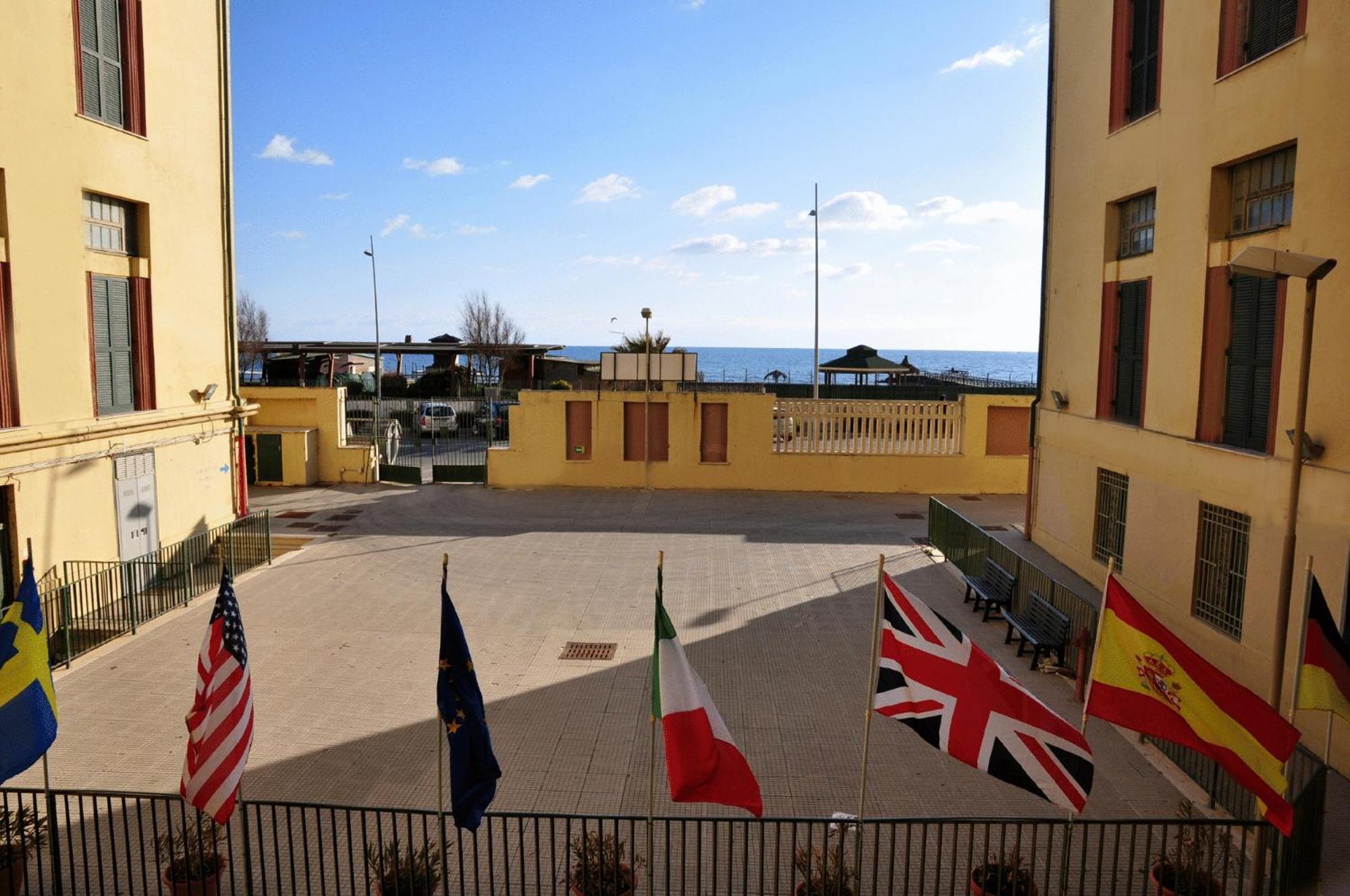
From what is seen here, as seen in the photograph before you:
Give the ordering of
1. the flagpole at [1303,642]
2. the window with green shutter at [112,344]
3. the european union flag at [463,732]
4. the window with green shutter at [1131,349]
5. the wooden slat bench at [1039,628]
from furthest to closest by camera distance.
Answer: the window with green shutter at [112,344] < the window with green shutter at [1131,349] < the wooden slat bench at [1039,628] < the flagpole at [1303,642] < the european union flag at [463,732]

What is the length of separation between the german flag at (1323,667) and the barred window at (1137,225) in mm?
8988

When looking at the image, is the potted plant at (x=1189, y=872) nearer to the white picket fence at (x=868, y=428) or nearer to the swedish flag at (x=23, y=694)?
the swedish flag at (x=23, y=694)

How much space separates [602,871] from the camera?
278 inches

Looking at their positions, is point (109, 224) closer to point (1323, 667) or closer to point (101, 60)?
point (101, 60)

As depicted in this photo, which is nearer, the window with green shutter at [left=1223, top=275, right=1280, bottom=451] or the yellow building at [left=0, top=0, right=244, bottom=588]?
the window with green shutter at [left=1223, top=275, right=1280, bottom=451]

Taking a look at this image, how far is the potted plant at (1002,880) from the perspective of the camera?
23.0 feet

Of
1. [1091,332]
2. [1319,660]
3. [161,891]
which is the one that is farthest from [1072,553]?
[161,891]

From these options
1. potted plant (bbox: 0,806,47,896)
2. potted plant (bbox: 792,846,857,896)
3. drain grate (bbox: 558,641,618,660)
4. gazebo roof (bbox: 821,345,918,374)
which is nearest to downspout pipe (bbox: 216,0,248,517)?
drain grate (bbox: 558,641,618,660)

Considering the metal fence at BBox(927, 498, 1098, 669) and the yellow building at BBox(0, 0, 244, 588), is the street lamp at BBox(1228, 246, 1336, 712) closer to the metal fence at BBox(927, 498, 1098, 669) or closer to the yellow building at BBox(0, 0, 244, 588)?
the metal fence at BBox(927, 498, 1098, 669)

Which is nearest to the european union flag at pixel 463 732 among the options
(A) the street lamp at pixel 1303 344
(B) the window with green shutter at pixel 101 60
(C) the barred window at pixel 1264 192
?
(A) the street lamp at pixel 1303 344

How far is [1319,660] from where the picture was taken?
25.5 feet

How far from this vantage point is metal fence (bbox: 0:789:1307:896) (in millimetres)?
7051

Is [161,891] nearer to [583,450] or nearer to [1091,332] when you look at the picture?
[1091,332]

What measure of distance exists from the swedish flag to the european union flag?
3.15 metres
